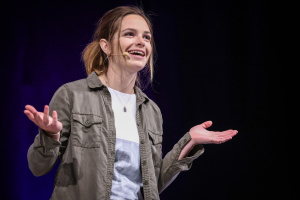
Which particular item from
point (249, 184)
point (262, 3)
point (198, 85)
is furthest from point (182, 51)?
point (249, 184)

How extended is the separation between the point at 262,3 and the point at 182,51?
0.68m

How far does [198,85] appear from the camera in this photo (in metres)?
2.74

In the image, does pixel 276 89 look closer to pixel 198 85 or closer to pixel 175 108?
pixel 198 85

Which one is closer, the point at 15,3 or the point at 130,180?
the point at 130,180

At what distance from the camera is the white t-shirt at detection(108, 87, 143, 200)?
4.63 ft

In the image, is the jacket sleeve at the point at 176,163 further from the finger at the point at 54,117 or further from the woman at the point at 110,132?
the finger at the point at 54,117

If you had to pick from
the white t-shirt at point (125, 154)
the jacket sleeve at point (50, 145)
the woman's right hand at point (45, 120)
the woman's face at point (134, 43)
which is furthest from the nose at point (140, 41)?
the woman's right hand at point (45, 120)

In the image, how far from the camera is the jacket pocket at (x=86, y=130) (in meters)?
1.43

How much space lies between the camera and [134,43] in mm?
1639

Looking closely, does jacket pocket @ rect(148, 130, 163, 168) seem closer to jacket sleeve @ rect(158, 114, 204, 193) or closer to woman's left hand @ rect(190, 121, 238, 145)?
jacket sleeve @ rect(158, 114, 204, 193)

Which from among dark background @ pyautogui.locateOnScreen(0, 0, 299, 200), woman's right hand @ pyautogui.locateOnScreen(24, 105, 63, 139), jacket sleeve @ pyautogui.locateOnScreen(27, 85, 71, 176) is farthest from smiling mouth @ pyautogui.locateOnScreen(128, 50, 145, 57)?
dark background @ pyautogui.locateOnScreen(0, 0, 299, 200)

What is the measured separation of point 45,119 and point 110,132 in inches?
12.6

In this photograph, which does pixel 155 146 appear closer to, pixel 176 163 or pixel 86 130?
pixel 176 163

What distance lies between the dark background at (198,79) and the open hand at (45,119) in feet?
3.63
